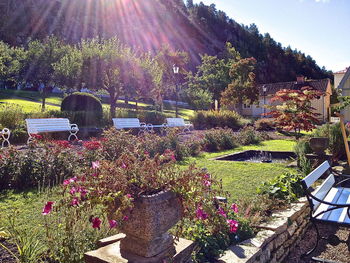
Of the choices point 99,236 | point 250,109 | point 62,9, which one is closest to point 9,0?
point 62,9

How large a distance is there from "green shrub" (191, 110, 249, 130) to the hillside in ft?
124

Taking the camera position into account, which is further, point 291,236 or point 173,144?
point 173,144

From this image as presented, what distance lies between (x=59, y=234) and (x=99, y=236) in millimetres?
348

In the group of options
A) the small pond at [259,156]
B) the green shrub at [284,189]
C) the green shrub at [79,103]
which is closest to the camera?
the green shrub at [284,189]

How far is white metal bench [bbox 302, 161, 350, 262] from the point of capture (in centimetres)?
284

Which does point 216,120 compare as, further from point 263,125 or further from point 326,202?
point 326,202

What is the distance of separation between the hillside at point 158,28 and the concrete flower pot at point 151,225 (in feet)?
171

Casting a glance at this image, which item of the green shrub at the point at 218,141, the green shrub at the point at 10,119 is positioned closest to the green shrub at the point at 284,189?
the green shrub at the point at 218,141

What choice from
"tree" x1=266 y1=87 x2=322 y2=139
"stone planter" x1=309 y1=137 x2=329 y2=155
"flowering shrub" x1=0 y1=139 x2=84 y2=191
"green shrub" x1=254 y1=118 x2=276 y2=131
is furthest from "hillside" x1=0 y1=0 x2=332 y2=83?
"stone planter" x1=309 y1=137 x2=329 y2=155

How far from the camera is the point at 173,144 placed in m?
9.05

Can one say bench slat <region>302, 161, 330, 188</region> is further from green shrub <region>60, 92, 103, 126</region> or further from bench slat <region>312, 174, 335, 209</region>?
green shrub <region>60, 92, 103, 126</region>

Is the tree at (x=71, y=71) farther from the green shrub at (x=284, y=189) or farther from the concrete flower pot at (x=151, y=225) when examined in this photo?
the concrete flower pot at (x=151, y=225)

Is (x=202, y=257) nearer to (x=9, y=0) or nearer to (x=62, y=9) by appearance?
(x=9, y=0)

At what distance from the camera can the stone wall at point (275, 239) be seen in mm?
2667
